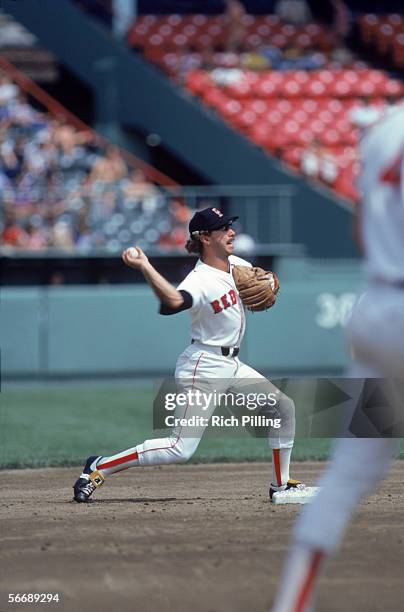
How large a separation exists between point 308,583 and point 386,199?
3.94 ft

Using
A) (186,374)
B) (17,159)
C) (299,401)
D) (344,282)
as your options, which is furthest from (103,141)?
(186,374)

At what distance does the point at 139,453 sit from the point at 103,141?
13488 mm

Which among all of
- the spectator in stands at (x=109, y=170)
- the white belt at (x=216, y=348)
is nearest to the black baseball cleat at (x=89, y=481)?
the white belt at (x=216, y=348)

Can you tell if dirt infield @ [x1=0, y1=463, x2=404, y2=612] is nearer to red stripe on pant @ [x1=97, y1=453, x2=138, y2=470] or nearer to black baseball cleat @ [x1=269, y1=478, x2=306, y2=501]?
black baseball cleat @ [x1=269, y1=478, x2=306, y2=501]

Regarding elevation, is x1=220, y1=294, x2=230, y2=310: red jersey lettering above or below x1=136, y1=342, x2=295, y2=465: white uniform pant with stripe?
above

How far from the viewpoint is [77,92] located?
867 inches

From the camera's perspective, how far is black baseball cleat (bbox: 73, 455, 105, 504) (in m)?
6.60

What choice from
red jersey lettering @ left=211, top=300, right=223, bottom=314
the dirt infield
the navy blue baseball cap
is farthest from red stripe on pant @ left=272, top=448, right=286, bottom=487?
the navy blue baseball cap

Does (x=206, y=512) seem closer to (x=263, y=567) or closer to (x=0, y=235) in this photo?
(x=263, y=567)

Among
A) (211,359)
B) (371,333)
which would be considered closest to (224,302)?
(211,359)

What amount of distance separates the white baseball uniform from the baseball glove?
4cm

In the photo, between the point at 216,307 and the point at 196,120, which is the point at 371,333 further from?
the point at 196,120

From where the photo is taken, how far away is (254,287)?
6438mm

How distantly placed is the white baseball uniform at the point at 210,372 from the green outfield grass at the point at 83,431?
8.34 ft
